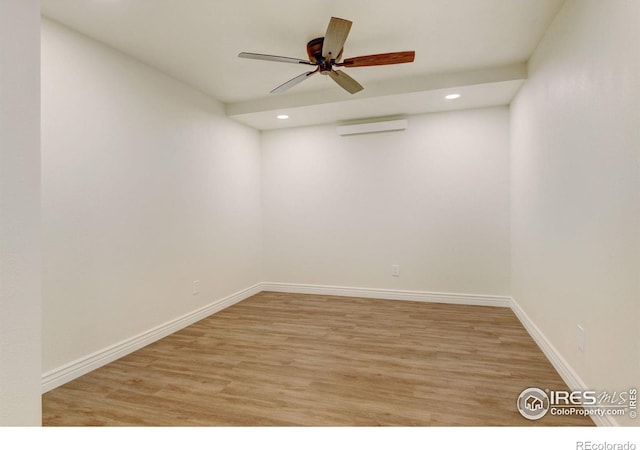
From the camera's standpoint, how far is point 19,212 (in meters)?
1.16

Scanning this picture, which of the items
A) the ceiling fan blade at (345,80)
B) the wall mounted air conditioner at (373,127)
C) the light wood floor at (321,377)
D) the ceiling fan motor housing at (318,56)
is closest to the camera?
the light wood floor at (321,377)

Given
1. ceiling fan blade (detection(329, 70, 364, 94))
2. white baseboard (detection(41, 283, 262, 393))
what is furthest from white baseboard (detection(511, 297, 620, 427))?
white baseboard (detection(41, 283, 262, 393))

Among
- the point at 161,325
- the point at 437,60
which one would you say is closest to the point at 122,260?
the point at 161,325

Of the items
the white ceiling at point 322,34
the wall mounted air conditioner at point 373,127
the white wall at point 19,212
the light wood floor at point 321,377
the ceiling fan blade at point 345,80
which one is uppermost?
the white ceiling at point 322,34

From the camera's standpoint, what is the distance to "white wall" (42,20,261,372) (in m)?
2.24

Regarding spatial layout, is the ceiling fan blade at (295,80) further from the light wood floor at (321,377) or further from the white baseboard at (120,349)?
the white baseboard at (120,349)

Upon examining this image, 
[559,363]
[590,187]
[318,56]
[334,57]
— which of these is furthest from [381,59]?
[559,363]

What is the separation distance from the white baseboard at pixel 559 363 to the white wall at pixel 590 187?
2.1 inches

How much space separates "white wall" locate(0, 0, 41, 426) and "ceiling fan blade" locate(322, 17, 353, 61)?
4.63 feet

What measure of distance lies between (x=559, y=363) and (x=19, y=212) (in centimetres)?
300

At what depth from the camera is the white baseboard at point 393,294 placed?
13.0 ft

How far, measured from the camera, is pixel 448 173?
407cm

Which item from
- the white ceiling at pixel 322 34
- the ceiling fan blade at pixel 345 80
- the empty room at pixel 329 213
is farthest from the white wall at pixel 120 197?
the ceiling fan blade at pixel 345 80

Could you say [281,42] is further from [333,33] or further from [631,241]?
[631,241]
